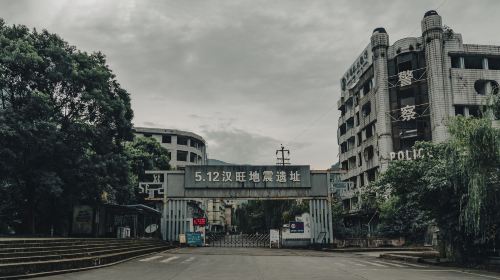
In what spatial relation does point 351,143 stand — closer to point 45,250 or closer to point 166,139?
point 166,139

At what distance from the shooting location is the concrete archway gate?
36.4m

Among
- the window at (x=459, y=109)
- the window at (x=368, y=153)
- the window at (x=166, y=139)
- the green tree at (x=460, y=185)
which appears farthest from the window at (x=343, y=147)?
the green tree at (x=460, y=185)

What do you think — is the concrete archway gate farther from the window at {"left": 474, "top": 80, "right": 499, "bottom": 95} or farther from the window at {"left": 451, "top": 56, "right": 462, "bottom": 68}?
the window at {"left": 474, "top": 80, "right": 499, "bottom": 95}

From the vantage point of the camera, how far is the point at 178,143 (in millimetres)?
86062

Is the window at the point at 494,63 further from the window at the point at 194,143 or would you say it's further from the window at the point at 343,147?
the window at the point at 194,143

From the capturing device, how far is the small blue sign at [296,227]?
3778 cm

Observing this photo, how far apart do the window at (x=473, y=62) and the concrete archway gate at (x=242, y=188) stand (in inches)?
952

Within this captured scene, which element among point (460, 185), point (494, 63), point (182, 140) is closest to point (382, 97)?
point (494, 63)

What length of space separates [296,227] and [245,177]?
624 centimetres

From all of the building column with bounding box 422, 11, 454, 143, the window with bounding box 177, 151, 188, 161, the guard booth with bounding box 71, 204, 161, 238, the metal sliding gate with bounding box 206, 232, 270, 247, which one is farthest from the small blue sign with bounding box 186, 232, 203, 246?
the window with bounding box 177, 151, 188, 161

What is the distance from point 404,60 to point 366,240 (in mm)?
21449

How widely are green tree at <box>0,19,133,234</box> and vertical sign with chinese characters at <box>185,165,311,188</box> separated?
22.7ft

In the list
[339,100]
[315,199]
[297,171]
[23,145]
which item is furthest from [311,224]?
[339,100]

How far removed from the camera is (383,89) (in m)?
50.7
